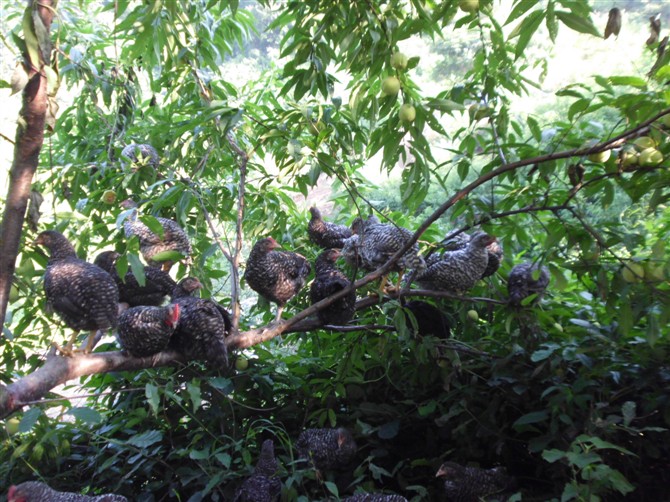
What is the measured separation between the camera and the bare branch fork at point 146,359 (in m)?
1.06

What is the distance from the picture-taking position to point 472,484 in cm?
163

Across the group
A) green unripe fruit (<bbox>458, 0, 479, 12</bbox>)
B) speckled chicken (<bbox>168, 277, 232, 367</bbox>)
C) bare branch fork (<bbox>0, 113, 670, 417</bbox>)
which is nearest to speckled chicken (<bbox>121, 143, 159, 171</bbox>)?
bare branch fork (<bbox>0, 113, 670, 417</bbox>)

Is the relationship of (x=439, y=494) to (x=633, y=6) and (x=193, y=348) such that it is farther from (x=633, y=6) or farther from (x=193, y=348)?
(x=633, y=6)

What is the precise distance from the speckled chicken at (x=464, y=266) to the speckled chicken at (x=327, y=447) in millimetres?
629

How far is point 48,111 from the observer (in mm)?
926

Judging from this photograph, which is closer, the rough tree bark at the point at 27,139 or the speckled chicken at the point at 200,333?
the rough tree bark at the point at 27,139

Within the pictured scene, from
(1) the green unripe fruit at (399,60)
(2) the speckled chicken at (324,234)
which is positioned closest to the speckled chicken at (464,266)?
(2) the speckled chicken at (324,234)

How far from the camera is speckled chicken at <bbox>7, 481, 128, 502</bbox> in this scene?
157 centimetres

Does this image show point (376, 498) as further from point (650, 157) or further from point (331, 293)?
point (650, 157)

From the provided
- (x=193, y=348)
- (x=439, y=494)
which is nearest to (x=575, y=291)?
(x=439, y=494)

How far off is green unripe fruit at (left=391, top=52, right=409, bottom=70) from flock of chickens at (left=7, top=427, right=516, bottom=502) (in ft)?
3.92

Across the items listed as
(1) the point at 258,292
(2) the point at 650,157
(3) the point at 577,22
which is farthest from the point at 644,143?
(1) the point at 258,292

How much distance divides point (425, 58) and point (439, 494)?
3280 mm

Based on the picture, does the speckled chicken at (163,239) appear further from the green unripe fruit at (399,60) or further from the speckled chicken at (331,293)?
the green unripe fruit at (399,60)
